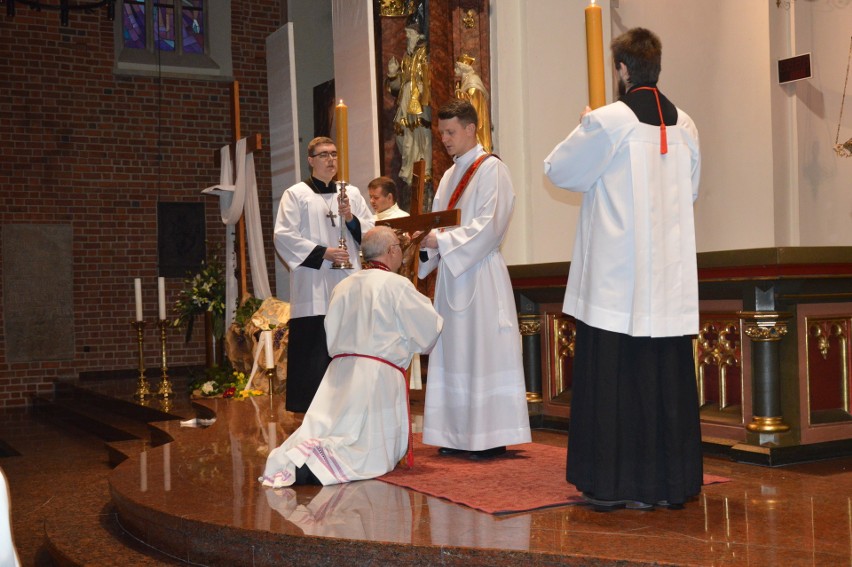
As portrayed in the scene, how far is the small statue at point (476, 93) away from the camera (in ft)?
26.1

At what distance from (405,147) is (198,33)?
22.5 ft

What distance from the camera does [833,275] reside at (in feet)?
15.6

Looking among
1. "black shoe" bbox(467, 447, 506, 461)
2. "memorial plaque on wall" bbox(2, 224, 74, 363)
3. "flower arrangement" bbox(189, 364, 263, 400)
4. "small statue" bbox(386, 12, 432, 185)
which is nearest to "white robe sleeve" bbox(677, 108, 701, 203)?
"black shoe" bbox(467, 447, 506, 461)

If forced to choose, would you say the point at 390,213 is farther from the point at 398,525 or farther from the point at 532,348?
the point at 398,525

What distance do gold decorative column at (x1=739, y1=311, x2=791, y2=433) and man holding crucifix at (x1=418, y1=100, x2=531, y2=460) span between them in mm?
1176

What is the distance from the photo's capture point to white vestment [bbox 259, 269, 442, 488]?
4.43m

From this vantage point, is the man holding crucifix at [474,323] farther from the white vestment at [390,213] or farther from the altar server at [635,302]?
the white vestment at [390,213]

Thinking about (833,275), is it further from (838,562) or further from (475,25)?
(475,25)

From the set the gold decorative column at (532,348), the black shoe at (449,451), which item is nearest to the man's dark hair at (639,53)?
the black shoe at (449,451)

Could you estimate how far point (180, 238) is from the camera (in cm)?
1390

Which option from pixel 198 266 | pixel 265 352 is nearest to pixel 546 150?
pixel 265 352

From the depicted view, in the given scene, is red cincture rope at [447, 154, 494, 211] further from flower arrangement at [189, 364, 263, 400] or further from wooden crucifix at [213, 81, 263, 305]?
wooden crucifix at [213, 81, 263, 305]

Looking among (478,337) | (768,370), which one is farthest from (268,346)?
(768,370)

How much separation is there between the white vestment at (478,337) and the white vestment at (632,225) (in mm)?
1092
